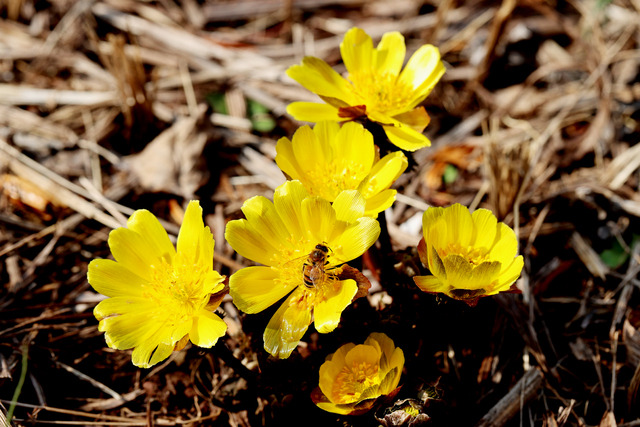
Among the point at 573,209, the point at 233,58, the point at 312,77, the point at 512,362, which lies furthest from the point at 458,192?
the point at 233,58

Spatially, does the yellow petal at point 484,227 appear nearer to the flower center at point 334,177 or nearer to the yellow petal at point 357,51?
the flower center at point 334,177

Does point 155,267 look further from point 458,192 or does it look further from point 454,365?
point 458,192

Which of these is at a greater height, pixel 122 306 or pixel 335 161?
pixel 335 161

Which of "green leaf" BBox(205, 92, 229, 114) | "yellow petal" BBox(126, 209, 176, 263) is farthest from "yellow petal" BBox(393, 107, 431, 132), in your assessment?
"green leaf" BBox(205, 92, 229, 114)

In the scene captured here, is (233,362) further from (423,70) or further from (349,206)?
(423,70)

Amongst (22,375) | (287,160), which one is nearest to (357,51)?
(287,160)

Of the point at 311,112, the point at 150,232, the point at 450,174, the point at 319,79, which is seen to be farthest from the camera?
the point at 450,174
